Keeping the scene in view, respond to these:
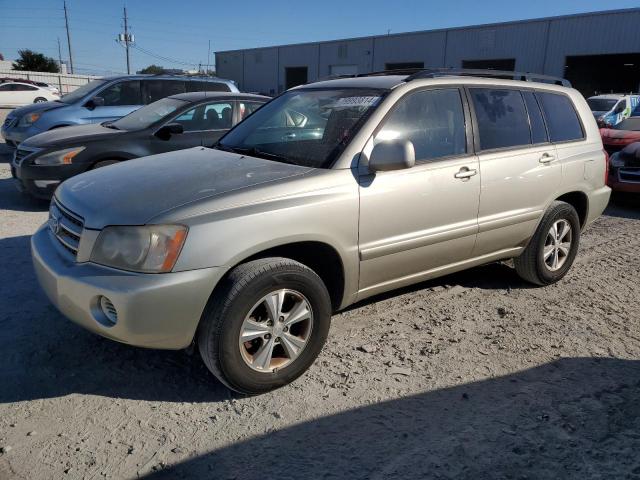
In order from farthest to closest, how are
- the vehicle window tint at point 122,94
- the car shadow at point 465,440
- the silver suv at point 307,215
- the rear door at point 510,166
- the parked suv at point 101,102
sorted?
the vehicle window tint at point 122,94 → the parked suv at point 101,102 → the rear door at point 510,166 → the silver suv at point 307,215 → the car shadow at point 465,440

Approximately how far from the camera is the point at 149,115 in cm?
743

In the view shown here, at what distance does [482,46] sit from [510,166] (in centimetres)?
3303

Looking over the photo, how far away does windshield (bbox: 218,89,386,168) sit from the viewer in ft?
11.3

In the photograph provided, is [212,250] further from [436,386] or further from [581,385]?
[581,385]

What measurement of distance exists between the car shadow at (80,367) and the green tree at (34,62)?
2351 inches

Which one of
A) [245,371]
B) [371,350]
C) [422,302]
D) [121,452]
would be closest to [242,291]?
[245,371]

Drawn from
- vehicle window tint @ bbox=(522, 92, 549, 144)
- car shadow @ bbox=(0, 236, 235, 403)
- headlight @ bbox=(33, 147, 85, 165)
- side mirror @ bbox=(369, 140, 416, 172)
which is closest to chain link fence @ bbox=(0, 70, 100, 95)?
headlight @ bbox=(33, 147, 85, 165)

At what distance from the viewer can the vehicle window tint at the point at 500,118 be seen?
4.05 m

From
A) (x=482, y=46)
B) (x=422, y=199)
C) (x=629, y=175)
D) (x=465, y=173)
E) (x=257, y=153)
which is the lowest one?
(x=629, y=175)

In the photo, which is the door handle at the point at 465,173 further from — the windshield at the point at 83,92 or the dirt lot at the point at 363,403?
the windshield at the point at 83,92

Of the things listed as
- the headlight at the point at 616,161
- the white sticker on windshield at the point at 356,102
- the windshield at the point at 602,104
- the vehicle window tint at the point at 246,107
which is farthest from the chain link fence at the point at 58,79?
the white sticker on windshield at the point at 356,102

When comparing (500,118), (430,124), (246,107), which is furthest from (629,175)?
(430,124)

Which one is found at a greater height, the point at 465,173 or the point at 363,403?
the point at 465,173

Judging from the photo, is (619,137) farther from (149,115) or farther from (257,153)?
(257,153)
